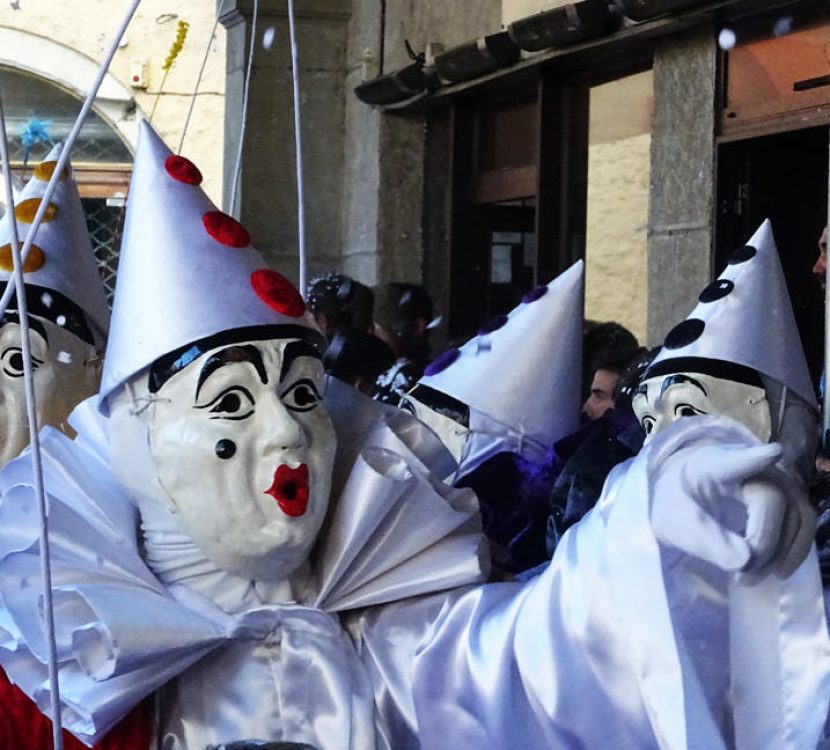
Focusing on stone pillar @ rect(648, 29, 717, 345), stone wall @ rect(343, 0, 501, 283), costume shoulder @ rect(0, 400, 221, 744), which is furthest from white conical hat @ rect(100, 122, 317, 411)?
stone wall @ rect(343, 0, 501, 283)

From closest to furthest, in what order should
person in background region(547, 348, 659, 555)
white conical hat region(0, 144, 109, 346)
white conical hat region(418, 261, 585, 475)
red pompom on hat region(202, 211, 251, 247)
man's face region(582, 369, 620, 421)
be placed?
1. red pompom on hat region(202, 211, 251, 247)
2. white conical hat region(0, 144, 109, 346)
3. person in background region(547, 348, 659, 555)
4. white conical hat region(418, 261, 585, 475)
5. man's face region(582, 369, 620, 421)

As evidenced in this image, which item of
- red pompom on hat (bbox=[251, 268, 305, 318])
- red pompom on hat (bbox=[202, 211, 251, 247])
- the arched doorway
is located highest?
the arched doorway

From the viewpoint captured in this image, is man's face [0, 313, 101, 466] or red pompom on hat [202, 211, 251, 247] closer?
red pompom on hat [202, 211, 251, 247]

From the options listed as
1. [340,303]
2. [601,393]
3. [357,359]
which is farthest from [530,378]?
[340,303]

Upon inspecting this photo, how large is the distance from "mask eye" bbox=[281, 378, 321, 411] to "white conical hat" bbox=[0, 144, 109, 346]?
2.74 feet

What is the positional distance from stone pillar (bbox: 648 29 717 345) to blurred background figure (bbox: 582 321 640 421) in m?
0.70

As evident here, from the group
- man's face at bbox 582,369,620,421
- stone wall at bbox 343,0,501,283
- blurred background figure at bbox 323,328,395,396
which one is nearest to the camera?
man's face at bbox 582,369,620,421

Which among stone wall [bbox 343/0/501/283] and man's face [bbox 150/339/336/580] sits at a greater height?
stone wall [bbox 343/0/501/283]

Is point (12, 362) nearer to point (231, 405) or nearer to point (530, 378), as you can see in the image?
point (231, 405)

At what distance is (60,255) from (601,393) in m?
1.61

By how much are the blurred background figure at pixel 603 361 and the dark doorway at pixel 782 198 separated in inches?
29.2

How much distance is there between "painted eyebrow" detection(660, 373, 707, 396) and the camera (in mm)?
3115

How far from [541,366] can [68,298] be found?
1074 millimetres

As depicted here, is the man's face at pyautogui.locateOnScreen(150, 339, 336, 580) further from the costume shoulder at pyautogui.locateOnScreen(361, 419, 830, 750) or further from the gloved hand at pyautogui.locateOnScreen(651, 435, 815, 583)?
the gloved hand at pyautogui.locateOnScreen(651, 435, 815, 583)
